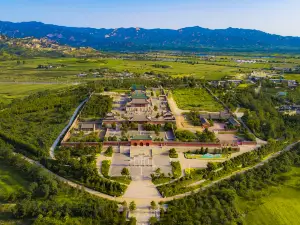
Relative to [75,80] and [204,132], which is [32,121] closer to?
[204,132]

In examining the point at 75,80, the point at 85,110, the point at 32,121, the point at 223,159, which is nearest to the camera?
the point at 223,159

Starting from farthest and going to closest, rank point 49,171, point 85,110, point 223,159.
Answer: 1. point 85,110
2. point 223,159
3. point 49,171

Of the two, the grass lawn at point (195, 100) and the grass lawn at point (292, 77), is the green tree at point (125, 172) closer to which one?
the grass lawn at point (195, 100)

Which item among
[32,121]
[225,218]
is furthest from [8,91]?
[225,218]

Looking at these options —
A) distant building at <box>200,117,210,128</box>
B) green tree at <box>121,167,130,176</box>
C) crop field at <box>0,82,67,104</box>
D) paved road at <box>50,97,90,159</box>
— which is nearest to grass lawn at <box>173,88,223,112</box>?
distant building at <box>200,117,210,128</box>

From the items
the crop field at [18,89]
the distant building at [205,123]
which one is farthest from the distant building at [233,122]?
the crop field at [18,89]

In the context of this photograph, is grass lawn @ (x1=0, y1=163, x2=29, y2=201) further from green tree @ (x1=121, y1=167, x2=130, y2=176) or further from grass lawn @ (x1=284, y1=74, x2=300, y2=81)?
grass lawn @ (x1=284, y1=74, x2=300, y2=81)
